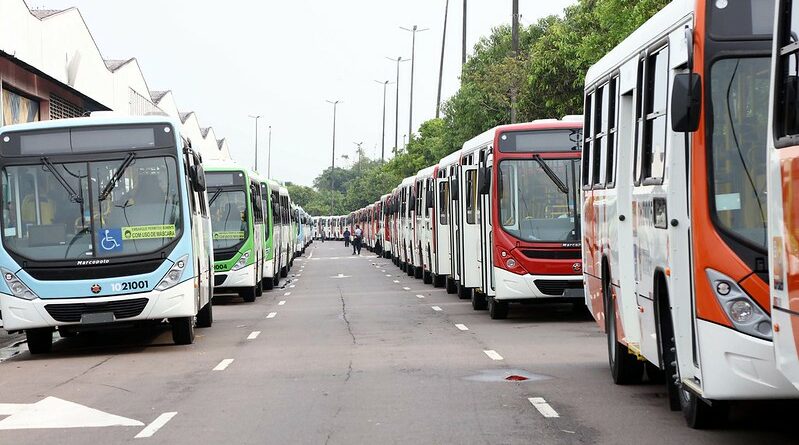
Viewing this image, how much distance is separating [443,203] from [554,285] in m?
10.5

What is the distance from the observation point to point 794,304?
6.23 metres

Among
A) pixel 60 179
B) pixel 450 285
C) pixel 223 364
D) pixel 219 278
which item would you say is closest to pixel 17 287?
pixel 60 179

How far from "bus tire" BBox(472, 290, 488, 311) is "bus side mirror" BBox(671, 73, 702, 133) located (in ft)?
53.2

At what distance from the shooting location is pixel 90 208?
56.1 ft

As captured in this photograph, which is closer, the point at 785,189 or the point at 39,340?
the point at 785,189

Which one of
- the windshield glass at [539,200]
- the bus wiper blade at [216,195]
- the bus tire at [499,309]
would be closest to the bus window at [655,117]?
the windshield glass at [539,200]

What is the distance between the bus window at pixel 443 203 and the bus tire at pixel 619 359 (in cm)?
1703

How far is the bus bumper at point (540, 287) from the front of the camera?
800 inches

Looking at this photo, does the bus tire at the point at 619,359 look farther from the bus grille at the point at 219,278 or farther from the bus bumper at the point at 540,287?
the bus grille at the point at 219,278

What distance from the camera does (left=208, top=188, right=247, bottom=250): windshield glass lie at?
96.0 ft

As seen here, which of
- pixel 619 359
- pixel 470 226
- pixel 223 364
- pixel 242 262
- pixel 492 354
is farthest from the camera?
pixel 242 262

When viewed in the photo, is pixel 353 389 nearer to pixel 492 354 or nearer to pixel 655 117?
pixel 492 354

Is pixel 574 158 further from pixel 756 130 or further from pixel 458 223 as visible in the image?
pixel 756 130

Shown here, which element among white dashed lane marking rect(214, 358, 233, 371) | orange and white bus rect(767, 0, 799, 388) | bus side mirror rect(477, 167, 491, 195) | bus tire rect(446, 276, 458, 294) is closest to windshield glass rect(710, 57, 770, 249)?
orange and white bus rect(767, 0, 799, 388)
